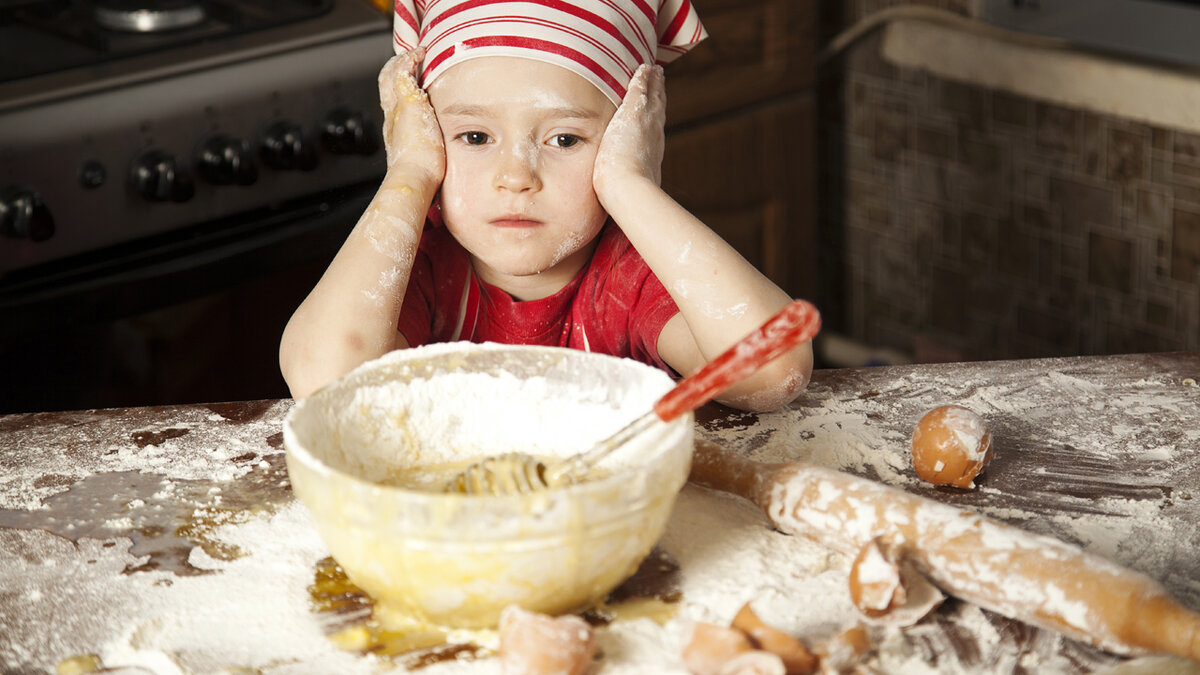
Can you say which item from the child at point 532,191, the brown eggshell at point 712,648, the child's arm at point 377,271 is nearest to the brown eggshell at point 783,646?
the brown eggshell at point 712,648

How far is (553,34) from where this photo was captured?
43.6 inches

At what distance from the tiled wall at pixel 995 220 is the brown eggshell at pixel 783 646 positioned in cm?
183

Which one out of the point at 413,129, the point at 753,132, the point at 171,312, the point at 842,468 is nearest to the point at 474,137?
the point at 413,129

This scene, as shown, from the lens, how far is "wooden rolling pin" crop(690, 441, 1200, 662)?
25.9 inches

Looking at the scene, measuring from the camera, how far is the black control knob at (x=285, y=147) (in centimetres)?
178

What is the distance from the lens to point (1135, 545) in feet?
2.61

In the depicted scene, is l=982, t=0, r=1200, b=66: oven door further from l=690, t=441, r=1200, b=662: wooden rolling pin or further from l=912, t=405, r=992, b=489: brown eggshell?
l=690, t=441, r=1200, b=662: wooden rolling pin

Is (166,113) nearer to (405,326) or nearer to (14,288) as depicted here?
(14,288)

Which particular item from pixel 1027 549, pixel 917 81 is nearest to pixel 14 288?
pixel 1027 549

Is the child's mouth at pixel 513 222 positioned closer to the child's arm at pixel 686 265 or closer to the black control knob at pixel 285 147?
the child's arm at pixel 686 265

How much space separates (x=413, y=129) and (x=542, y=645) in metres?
0.66

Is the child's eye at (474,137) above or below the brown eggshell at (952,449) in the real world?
above

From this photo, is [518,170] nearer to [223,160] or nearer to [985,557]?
[985,557]

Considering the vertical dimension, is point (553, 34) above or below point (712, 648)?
above
